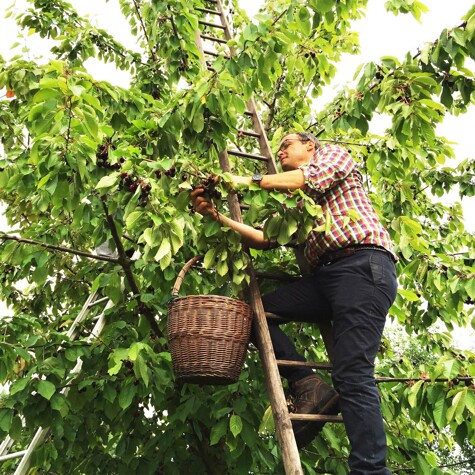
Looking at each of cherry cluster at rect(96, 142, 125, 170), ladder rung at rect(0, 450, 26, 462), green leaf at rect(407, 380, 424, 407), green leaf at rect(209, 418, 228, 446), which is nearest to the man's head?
cherry cluster at rect(96, 142, 125, 170)

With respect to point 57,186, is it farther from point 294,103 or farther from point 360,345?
point 294,103

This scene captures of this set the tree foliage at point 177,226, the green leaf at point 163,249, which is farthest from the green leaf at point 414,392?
the green leaf at point 163,249

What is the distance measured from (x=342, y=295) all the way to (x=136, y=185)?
1047mm

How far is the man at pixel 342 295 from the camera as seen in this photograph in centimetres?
243

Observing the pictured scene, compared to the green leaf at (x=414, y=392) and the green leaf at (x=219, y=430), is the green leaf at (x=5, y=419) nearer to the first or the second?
the green leaf at (x=219, y=430)

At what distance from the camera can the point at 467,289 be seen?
131 inches

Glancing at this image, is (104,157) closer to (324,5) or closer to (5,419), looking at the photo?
(324,5)

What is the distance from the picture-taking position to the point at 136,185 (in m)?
2.64

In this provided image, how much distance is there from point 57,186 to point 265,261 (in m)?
1.79

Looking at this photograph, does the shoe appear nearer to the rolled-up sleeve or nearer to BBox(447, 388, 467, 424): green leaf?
BBox(447, 388, 467, 424): green leaf

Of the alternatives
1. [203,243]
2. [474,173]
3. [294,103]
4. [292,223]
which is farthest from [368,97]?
[294,103]

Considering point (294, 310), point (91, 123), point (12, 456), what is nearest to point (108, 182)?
point (91, 123)

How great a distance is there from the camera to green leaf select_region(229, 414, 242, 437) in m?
3.28

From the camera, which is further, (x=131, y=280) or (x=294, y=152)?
(x=131, y=280)
